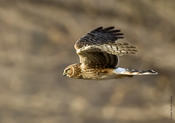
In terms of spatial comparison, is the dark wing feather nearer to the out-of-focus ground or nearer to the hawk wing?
the hawk wing

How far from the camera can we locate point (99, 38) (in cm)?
393

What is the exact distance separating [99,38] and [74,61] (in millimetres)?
1512

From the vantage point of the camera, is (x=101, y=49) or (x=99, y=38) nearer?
(x=101, y=49)

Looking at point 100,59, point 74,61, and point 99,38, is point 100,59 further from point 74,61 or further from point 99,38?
point 74,61

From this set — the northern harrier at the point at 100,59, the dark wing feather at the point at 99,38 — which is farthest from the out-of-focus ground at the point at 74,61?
the northern harrier at the point at 100,59

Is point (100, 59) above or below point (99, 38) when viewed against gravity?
below

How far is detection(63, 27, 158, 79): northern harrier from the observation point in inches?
142

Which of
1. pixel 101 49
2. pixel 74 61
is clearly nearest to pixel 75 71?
pixel 101 49

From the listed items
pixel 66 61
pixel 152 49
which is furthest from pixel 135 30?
pixel 66 61

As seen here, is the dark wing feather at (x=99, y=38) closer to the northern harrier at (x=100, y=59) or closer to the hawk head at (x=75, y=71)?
the northern harrier at (x=100, y=59)

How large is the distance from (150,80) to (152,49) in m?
0.22

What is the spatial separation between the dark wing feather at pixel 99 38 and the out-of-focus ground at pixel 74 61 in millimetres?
1341

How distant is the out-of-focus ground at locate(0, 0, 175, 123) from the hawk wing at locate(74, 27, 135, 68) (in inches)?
54.0

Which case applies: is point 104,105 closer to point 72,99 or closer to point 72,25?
point 72,99
